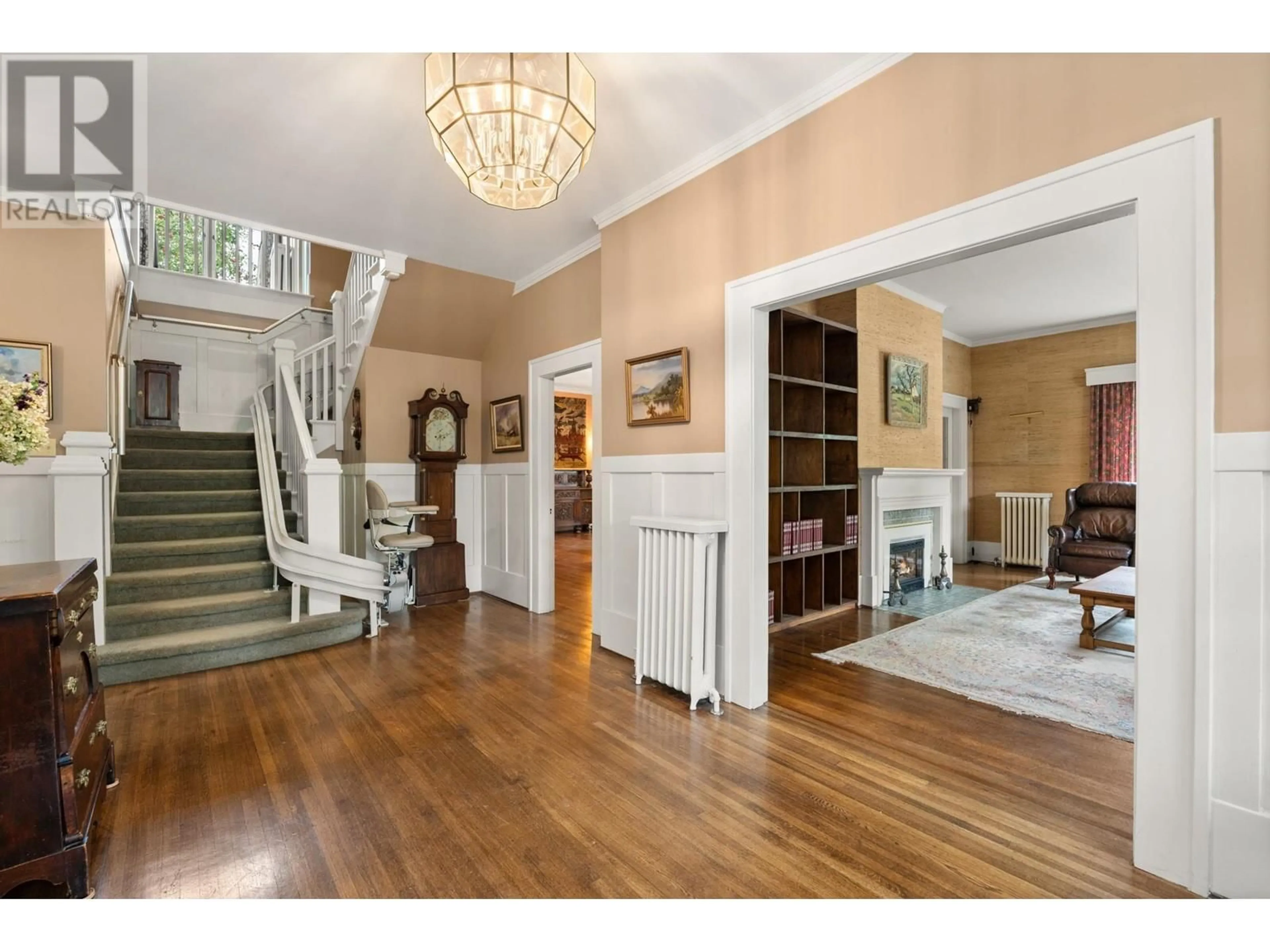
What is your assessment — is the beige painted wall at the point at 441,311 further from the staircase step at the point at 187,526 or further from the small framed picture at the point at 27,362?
the small framed picture at the point at 27,362

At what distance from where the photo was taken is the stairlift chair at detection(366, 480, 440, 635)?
4.46 metres

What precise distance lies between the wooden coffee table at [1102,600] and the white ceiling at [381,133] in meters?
3.47

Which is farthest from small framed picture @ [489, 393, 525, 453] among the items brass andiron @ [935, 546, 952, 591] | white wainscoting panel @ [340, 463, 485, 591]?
brass andiron @ [935, 546, 952, 591]

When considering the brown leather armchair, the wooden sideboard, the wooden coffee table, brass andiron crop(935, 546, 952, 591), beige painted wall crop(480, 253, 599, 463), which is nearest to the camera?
the wooden coffee table

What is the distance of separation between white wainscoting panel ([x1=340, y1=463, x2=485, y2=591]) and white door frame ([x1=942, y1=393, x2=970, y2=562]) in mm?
6301

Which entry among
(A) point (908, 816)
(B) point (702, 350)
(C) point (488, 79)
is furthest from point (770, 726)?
(C) point (488, 79)

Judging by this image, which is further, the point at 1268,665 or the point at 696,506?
the point at 696,506

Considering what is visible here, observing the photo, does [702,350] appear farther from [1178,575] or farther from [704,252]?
[1178,575]

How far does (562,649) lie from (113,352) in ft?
12.5

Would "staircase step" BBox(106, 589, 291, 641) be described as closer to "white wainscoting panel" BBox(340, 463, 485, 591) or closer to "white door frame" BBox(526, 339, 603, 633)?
"white wainscoting panel" BBox(340, 463, 485, 591)

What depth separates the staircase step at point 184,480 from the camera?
447 cm

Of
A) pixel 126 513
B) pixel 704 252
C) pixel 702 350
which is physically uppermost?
pixel 704 252

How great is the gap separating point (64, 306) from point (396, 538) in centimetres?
242

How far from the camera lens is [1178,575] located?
1.59 m
